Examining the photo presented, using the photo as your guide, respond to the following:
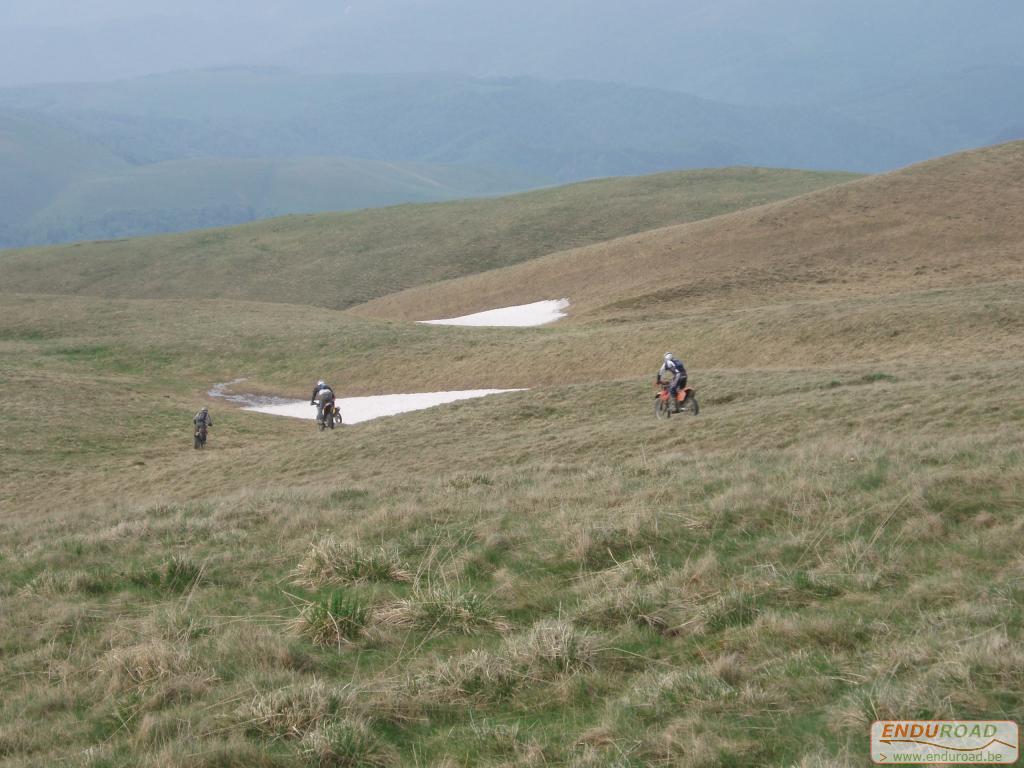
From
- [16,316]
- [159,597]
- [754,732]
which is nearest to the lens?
[754,732]

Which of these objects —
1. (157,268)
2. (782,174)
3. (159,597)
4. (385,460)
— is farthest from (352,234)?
(159,597)

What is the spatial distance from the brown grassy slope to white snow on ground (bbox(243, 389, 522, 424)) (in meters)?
14.3

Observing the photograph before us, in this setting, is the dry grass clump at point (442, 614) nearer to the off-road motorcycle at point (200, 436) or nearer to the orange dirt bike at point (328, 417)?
the orange dirt bike at point (328, 417)

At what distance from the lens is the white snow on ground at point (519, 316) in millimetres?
56438

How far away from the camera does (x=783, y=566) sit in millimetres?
7305

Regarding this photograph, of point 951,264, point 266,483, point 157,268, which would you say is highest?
point 157,268

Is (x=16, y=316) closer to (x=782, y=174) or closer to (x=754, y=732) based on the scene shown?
(x=754, y=732)

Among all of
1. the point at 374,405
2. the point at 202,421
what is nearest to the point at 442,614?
the point at 202,421

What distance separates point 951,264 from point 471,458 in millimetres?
38113

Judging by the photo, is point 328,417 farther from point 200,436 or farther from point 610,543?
point 610,543

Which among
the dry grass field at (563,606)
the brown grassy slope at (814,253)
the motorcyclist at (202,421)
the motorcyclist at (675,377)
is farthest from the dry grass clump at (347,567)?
the brown grassy slope at (814,253)

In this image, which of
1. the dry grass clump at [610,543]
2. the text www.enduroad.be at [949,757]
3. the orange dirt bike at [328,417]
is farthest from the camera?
the orange dirt bike at [328,417]

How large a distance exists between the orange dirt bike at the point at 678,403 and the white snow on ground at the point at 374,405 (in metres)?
14.2

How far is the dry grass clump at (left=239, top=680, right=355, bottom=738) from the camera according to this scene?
5422 mm
